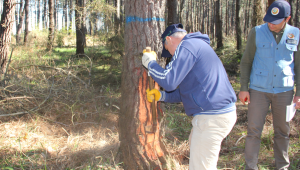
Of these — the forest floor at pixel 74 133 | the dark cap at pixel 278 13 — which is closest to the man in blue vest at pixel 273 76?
the dark cap at pixel 278 13

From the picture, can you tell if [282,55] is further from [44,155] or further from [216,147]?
[44,155]

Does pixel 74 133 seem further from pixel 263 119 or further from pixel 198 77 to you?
pixel 263 119

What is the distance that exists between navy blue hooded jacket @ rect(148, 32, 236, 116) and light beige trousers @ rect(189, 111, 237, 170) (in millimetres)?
60

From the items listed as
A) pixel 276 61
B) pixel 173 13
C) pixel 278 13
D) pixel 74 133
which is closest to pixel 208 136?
pixel 276 61

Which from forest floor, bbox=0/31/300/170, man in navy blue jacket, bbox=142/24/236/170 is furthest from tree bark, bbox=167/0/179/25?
man in navy blue jacket, bbox=142/24/236/170

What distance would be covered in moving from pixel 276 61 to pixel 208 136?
1.35 m

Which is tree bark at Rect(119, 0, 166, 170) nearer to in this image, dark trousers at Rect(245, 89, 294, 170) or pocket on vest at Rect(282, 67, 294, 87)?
dark trousers at Rect(245, 89, 294, 170)

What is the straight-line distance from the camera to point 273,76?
2512mm

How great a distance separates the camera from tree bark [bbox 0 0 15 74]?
479 cm

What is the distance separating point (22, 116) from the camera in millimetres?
4098

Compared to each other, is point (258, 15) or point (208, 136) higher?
point (258, 15)

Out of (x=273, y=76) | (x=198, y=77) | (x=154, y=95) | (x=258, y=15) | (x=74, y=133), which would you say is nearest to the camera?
(x=198, y=77)

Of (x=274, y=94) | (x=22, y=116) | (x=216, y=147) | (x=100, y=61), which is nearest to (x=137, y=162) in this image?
(x=216, y=147)

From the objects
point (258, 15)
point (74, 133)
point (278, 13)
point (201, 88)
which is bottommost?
point (74, 133)
